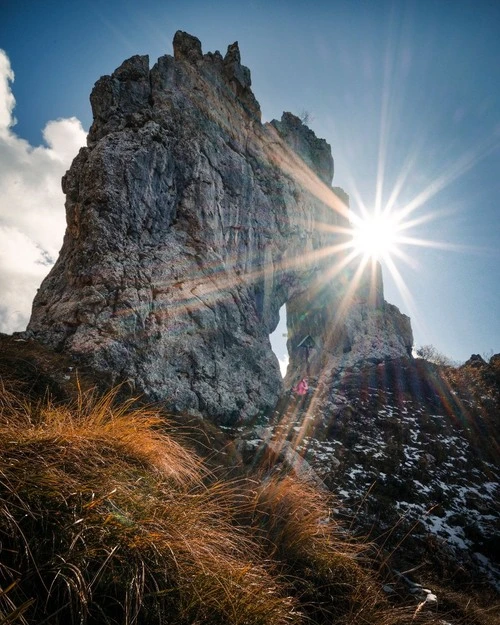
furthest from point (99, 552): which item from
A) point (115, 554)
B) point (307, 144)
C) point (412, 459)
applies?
point (307, 144)

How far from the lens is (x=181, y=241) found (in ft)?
48.6

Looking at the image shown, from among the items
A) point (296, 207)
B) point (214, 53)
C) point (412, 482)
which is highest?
point (214, 53)

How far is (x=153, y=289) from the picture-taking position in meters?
12.4

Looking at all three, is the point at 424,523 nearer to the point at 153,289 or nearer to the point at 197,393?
the point at 197,393

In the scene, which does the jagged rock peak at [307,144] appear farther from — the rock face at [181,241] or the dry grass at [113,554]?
the dry grass at [113,554]

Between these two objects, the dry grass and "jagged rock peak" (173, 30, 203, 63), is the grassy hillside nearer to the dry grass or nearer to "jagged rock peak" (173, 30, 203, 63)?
the dry grass

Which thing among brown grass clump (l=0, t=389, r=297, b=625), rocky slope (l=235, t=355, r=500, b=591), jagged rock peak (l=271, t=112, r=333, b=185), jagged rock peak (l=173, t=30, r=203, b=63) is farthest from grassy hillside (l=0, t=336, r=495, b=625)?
jagged rock peak (l=271, t=112, r=333, b=185)

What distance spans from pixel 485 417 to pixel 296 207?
67.5 feet

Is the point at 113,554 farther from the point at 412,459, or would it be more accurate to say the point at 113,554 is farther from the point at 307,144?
the point at 307,144

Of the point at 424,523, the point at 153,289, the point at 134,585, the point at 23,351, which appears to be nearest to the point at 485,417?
the point at 424,523

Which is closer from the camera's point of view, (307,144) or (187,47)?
(187,47)

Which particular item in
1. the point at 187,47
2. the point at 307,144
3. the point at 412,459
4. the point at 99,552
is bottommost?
the point at 99,552

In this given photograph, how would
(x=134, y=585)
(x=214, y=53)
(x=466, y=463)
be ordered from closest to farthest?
(x=134, y=585) < (x=466, y=463) < (x=214, y=53)

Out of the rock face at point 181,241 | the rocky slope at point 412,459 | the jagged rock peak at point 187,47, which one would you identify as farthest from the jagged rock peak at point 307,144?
the rocky slope at point 412,459
